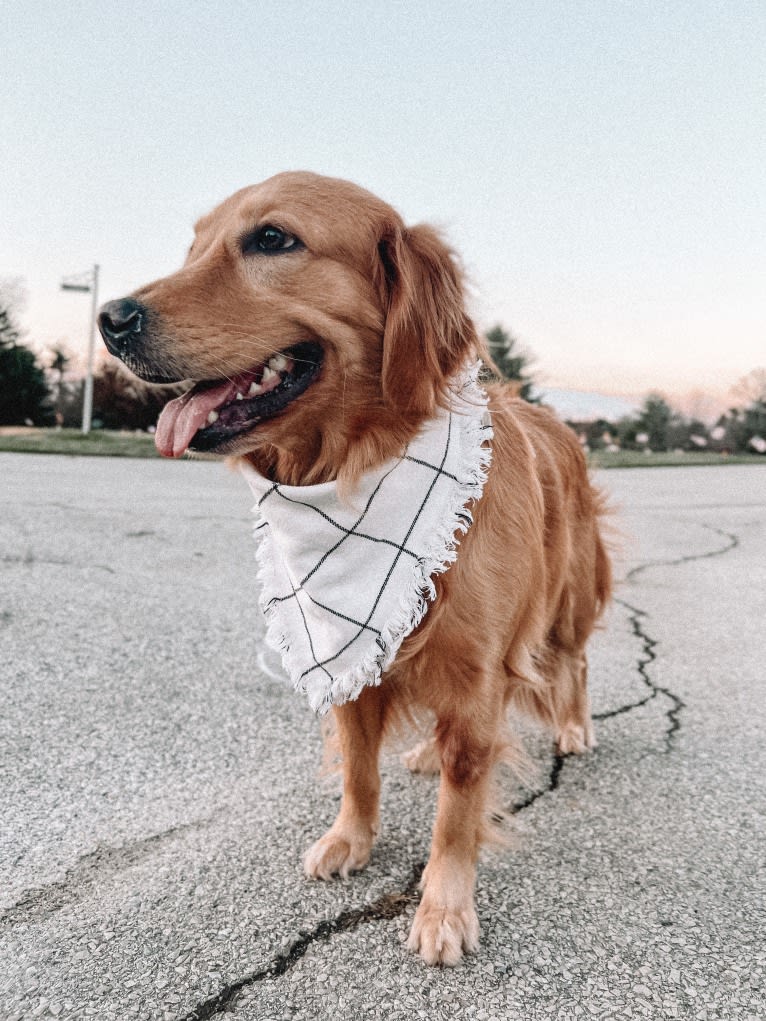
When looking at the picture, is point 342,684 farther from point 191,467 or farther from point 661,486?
point 661,486

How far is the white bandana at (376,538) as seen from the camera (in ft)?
6.57

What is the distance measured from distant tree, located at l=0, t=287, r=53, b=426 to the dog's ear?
2665cm

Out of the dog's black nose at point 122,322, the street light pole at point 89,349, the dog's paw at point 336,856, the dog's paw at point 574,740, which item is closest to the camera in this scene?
the dog's black nose at point 122,322

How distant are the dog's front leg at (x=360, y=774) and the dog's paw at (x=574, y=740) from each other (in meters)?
0.93

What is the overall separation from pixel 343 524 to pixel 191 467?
10.5 m

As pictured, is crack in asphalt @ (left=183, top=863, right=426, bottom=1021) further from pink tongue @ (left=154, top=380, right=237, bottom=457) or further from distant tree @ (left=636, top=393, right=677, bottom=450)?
distant tree @ (left=636, top=393, right=677, bottom=450)

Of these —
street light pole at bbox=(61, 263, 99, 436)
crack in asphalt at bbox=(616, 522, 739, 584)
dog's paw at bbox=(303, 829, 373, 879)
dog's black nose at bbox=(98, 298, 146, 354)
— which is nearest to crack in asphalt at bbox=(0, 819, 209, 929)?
dog's paw at bbox=(303, 829, 373, 879)

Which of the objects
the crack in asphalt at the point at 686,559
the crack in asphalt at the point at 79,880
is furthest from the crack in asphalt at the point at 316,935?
the crack in asphalt at the point at 686,559

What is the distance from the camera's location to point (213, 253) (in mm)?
2018

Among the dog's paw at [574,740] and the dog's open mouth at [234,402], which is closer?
the dog's open mouth at [234,402]

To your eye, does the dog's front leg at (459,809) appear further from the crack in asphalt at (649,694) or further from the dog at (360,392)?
the crack in asphalt at (649,694)

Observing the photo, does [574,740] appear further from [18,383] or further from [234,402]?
[18,383]

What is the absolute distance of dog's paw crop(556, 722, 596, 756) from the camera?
2.93 metres

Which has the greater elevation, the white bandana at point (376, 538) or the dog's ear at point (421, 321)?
the dog's ear at point (421, 321)
